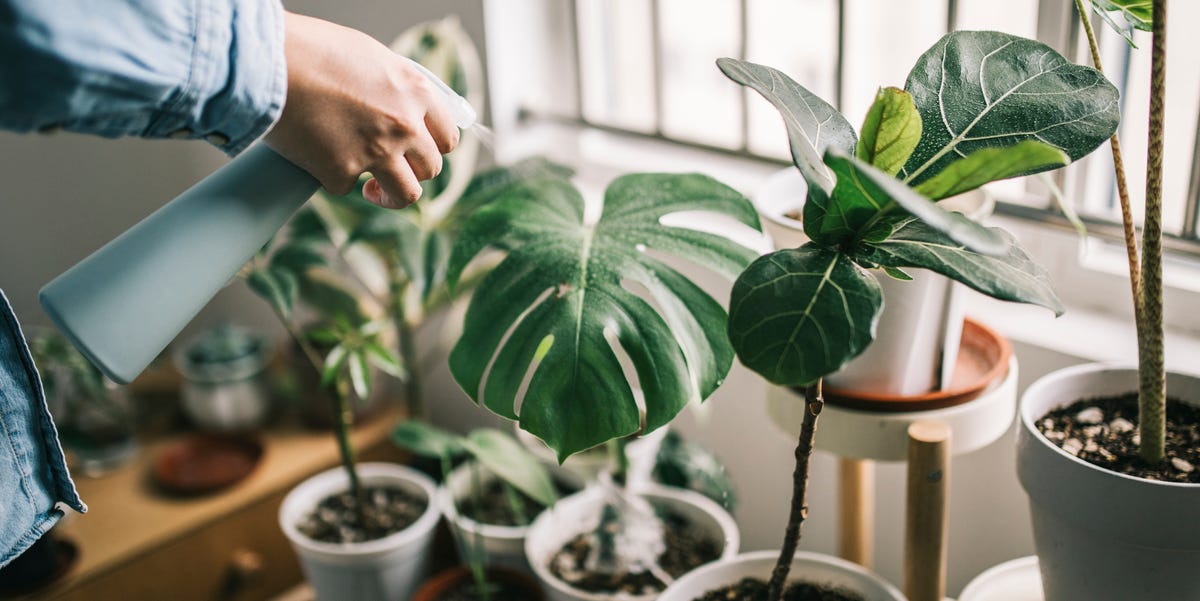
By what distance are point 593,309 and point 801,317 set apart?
238 mm

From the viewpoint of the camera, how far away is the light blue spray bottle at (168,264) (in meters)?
0.65

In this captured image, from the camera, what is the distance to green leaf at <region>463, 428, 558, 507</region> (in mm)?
1221

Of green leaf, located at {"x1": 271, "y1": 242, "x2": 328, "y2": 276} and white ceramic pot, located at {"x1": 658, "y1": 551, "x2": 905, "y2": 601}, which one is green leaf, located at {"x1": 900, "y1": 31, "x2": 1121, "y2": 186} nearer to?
white ceramic pot, located at {"x1": 658, "y1": 551, "x2": 905, "y2": 601}

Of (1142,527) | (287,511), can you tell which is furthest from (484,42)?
(1142,527)

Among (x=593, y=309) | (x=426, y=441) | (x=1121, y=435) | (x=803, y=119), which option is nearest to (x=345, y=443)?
(x=426, y=441)

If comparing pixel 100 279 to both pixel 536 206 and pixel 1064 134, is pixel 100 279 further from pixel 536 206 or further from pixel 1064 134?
pixel 1064 134

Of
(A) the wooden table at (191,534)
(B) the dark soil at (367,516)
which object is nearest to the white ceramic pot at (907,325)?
(B) the dark soil at (367,516)

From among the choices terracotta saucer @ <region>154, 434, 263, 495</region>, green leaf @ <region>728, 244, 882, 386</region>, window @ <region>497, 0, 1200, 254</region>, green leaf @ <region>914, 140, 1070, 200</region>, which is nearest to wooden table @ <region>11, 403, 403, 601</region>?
terracotta saucer @ <region>154, 434, 263, 495</region>

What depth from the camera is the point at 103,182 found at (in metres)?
1.79

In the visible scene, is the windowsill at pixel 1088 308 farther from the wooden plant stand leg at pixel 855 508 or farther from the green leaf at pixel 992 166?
the green leaf at pixel 992 166

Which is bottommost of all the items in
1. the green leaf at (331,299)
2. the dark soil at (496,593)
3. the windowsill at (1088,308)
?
the dark soil at (496,593)

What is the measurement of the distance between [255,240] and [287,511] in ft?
2.61

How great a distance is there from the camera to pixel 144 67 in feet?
1.87

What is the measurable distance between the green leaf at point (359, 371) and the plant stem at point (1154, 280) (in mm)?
802
